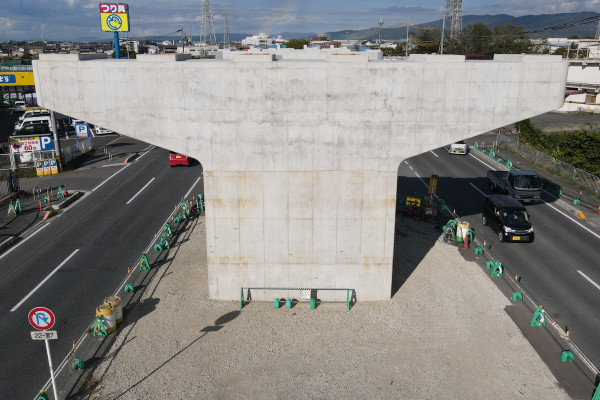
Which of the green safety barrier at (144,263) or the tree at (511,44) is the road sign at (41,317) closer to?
the green safety barrier at (144,263)

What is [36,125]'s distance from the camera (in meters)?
50.1

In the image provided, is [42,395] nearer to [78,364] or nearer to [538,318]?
[78,364]

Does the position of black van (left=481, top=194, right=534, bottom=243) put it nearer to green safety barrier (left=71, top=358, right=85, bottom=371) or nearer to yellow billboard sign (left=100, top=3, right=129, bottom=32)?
green safety barrier (left=71, top=358, right=85, bottom=371)

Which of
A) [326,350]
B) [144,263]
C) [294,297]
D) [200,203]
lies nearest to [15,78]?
[200,203]

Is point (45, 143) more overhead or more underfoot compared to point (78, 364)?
more overhead

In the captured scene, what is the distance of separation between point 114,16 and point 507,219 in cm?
3171

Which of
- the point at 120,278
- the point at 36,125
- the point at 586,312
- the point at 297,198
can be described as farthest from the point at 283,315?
the point at 36,125

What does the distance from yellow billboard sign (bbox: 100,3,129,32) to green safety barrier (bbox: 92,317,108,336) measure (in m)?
26.5

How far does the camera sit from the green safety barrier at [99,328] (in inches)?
642

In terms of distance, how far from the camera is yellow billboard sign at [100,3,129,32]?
3547 centimetres

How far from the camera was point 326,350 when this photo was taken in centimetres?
1570

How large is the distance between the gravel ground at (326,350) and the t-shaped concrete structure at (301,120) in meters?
2.27

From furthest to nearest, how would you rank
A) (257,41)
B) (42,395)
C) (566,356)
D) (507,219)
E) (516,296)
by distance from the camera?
1. (257,41)
2. (507,219)
3. (516,296)
4. (566,356)
5. (42,395)

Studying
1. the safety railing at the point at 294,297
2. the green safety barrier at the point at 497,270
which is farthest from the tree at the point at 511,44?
the safety railing at the point at 294,297
